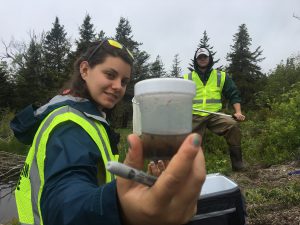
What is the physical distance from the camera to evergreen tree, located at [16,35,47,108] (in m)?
→ 36.8

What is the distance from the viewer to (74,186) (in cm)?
110

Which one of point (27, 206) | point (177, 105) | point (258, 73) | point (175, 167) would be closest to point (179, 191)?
point (175, 167)

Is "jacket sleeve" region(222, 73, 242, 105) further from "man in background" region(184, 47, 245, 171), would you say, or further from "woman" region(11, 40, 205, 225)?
"woman" region(11, 40, 205, 225)

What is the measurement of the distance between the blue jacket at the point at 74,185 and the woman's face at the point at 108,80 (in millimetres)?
302

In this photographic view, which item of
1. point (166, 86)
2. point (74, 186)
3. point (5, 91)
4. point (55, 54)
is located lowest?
point (5, 91)

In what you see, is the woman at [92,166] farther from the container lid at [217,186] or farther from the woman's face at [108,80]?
the container lid at [217,186]

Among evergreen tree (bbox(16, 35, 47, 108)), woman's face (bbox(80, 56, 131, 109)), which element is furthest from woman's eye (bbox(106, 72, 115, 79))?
evergreen tree (bbox(16, 35, 47, 108))

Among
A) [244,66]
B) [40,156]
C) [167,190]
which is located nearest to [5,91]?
[244,66]

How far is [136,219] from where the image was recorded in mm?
955

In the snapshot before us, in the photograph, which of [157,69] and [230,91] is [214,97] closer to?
[230,91]

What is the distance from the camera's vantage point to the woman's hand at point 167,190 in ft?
2.82

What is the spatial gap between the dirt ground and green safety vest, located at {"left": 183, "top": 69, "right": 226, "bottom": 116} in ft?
4.08

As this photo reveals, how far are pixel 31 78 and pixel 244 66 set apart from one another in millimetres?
22632

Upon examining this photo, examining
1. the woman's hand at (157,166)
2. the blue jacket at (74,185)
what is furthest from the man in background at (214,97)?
the woman's hand at (157,166)
